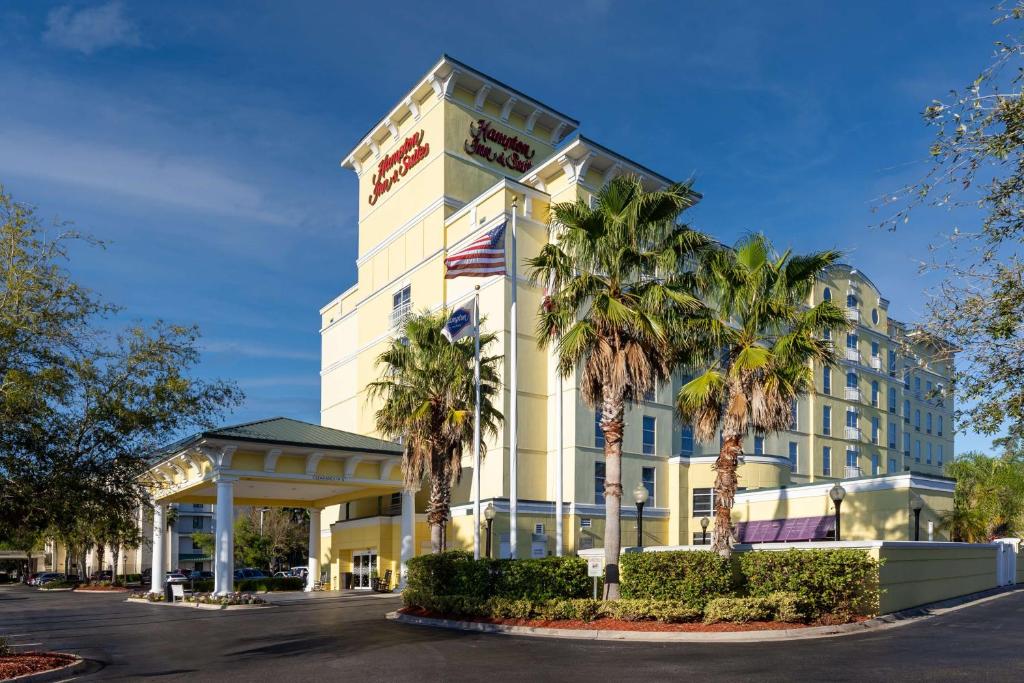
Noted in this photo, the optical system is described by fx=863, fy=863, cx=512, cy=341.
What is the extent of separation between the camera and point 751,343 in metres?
24.6

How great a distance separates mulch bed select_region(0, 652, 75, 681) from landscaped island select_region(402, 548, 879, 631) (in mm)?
10761

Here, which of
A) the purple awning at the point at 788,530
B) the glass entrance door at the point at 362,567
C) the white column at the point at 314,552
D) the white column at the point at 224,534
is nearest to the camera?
the white column at the point at 224,534

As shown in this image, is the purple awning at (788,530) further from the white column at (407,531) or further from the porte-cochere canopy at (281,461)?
the porte-cochere canopy at (281,461)

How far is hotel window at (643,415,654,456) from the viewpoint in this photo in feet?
147

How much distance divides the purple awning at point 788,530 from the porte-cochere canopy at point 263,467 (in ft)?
55.7

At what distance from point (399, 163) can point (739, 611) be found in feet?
128

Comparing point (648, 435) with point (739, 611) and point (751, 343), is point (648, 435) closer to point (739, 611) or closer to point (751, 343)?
point (751, 343)

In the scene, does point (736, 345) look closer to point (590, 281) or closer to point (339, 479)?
point (590, 281)

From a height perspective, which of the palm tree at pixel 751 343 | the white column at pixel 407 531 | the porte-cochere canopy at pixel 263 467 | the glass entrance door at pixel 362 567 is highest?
the palm tree at pixel 751 343

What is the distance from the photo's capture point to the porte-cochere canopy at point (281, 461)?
36.3 meters

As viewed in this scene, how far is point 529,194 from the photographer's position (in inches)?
1740

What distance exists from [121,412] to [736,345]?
16312mm

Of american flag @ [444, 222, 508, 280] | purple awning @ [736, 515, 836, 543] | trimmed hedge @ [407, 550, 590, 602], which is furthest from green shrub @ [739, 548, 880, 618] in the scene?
purple awning @ [736, 515, 836, 543]

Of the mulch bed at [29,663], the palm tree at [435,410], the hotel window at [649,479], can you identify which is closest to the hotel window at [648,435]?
the hotel window at [649,479]
